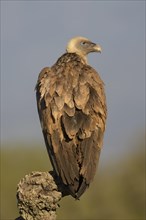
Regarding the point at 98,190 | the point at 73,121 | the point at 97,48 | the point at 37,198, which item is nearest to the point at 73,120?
the point at 73,121

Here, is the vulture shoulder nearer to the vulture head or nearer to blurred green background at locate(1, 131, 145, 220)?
the vulture head

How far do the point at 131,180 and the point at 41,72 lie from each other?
23.9m

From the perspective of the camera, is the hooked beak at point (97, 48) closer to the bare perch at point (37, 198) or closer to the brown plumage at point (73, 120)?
the brown plumage at point (73, 120)

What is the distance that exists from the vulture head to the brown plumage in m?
2.74

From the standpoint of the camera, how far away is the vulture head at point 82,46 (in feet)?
56.9

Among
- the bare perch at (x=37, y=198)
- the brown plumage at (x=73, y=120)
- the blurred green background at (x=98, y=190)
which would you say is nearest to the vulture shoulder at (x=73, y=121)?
the brown plumage at (x=73, y=120)

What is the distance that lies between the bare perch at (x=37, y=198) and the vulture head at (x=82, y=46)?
5.00 meters

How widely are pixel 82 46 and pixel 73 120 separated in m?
4.28

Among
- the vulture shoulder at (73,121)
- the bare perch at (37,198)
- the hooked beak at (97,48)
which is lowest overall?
the bare perch at (37,198)

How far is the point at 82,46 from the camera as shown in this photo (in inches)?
687

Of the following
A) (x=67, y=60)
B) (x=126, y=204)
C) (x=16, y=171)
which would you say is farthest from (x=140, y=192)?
(x=67, y=60)

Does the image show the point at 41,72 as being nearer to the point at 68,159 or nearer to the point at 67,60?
the point at 67,60

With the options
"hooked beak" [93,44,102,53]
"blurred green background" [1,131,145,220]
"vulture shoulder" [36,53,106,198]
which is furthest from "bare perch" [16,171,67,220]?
"blurred green background" [1,131,145,220]

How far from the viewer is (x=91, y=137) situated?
13445 millimetres
